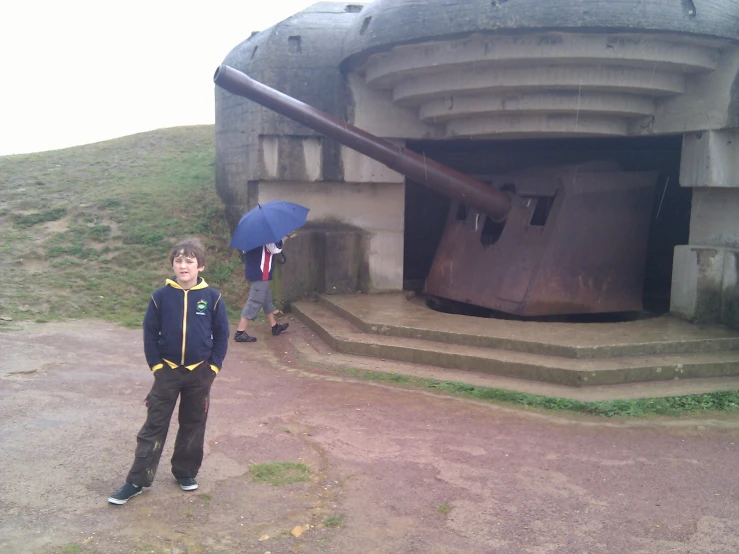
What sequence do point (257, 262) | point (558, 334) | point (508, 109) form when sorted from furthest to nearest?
1. point (257, 262)
2. point (508, 109)
3. point (558, 334)

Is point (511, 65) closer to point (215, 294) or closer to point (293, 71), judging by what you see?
point (293, 71)

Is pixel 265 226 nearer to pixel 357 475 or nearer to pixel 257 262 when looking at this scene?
pixel 257 262

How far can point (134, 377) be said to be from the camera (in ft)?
19.9

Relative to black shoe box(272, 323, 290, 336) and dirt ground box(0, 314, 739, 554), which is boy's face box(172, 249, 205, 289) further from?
black shoe box(272, 323, 290, 336)

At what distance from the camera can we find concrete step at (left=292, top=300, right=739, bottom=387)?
6.02m

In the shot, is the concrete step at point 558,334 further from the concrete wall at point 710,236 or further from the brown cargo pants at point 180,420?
the brown cargo pants at point 180,420

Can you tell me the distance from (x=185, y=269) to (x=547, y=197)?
19.0 ft

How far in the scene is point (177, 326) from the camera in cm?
369

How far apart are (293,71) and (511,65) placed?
121 inches

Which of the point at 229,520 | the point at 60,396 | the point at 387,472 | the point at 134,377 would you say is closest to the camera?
the point at 229,520

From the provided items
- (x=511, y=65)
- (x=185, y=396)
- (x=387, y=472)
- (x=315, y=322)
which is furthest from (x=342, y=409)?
(x=511, y=65)

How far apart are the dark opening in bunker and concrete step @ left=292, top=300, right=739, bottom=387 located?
2242 millimetres

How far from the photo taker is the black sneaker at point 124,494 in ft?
11.7

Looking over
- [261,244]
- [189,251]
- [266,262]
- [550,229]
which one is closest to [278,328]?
[266,262]
